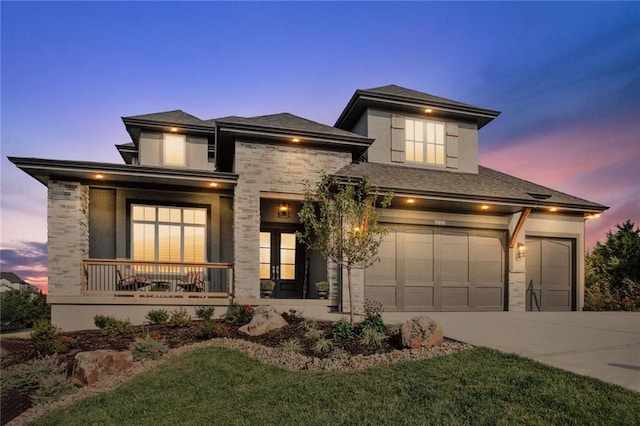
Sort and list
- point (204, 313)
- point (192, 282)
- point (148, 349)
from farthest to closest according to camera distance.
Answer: point (192, 282)
point (204, 313)
point (148, 349)

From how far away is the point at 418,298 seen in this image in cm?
1237

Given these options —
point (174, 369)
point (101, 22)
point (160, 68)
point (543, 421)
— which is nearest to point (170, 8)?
point (101, 22)

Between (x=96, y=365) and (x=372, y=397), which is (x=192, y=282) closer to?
(x=96, y=365)

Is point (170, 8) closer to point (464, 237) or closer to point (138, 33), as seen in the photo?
point (138, 33)

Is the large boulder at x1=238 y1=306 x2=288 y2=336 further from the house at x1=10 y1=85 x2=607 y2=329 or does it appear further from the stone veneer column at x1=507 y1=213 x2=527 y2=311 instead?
the stone veneer column at x1=507 y1=213 x2=527 y2=311

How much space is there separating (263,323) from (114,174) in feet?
19.2

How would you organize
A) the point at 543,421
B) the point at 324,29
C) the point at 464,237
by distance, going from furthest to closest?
the point at 464,237 → the point at 324,29 → the point at 543,421

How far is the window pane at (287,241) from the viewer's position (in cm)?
1429

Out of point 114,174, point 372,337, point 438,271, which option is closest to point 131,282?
point 114,174

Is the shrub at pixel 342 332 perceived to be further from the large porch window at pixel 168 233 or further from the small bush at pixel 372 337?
the large porch window at pixel 168 233

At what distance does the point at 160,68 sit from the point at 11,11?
543 centimetres

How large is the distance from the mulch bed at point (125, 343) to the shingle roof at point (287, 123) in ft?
18.4

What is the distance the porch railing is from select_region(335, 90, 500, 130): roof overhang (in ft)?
23.7

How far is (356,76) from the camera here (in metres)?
16.4
